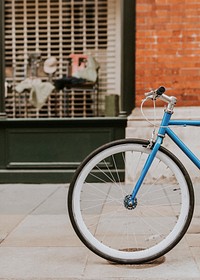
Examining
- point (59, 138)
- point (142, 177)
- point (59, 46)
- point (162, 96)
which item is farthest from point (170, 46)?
point (142, 177)

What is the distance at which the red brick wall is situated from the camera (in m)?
8.41

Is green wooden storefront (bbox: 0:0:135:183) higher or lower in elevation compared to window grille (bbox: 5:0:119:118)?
lower

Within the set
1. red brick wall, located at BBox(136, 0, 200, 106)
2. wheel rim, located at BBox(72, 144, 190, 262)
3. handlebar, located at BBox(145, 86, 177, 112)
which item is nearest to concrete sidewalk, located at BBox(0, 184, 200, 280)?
wheel rim, located at BBox(72, 144, 190, 262)

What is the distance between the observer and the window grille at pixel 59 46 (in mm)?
9102

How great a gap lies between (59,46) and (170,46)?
1915 mm

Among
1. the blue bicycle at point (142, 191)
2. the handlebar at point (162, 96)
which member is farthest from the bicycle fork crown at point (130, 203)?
the handlebar at point (162, 96)

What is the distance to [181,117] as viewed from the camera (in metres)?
8.29

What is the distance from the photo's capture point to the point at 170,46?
8.43 m

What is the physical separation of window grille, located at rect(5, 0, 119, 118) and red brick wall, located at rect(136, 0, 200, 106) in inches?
28.6

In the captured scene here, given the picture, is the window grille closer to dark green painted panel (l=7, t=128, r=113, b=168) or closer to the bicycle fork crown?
dark green painted panel (l=7, t=128, r=113, b=168)

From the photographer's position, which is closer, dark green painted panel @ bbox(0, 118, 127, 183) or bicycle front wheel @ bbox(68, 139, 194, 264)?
bicycle front wheel @ bbox(68, 139, 194, 264)

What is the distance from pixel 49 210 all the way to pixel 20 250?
1833 mm

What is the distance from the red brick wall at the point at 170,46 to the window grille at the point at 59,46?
0.73m

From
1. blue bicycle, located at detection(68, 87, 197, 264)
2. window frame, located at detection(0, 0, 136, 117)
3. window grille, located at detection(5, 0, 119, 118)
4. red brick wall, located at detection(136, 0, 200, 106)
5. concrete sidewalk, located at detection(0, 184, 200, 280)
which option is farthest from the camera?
window grille, located at detection(5, 0, 119, 118)
